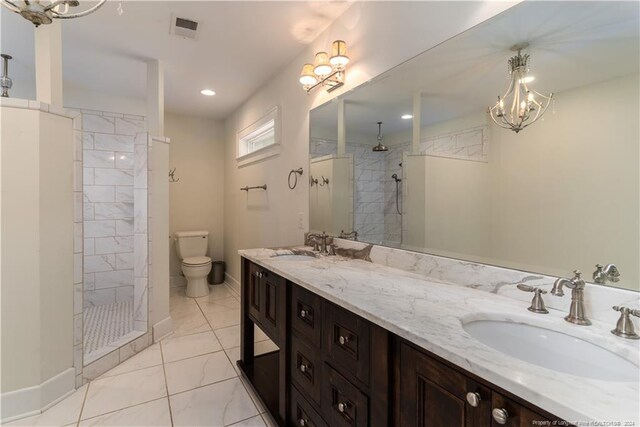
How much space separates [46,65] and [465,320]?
2.56 metres

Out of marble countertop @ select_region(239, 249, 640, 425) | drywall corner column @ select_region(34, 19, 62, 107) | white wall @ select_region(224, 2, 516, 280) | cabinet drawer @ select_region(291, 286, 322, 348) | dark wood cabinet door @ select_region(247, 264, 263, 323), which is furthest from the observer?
dark wood cabinet door @ select_region(247, 264, 263, 323)

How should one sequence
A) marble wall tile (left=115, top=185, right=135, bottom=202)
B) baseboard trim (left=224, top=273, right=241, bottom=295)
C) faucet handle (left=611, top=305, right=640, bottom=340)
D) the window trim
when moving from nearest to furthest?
faucet handle (left=611, top=305, right=640, bottom=340)
the window trim
marble wall tile (left=115, top=185, right=135, bottom=202)
baseboard trim (left=224, top=273, right=241, bottom=295)

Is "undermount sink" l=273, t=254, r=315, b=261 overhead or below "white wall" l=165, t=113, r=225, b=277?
below

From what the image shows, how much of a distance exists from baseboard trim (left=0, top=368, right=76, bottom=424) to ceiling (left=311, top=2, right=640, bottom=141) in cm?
247

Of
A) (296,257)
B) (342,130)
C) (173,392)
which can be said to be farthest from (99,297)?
(342,130)

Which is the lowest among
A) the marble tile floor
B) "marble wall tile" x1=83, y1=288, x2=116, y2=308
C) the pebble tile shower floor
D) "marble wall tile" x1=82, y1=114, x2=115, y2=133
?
the marble tile floor

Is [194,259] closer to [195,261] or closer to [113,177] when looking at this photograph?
[195,261]

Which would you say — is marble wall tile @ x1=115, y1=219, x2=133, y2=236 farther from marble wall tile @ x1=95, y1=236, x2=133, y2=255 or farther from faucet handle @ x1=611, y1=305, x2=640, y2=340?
faucet handle @ x1=611, y1=305, x2=640, y2=340

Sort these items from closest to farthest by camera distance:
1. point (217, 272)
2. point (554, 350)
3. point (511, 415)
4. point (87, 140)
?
1. point (511, 415)
2. point (554, 350)
3. point (87, 140)
4. point (217, 272)

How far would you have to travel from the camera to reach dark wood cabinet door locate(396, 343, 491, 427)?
2.17 feet

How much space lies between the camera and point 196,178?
4309 millimetres

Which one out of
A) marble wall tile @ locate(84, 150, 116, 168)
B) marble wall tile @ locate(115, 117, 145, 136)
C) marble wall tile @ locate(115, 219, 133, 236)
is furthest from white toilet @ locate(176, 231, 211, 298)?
marble wall tile @ locate(115, 117, 145, 136)

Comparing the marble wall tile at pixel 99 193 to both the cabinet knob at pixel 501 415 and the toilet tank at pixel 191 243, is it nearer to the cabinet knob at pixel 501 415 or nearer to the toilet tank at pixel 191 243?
the toilet tank at pixel 191 243

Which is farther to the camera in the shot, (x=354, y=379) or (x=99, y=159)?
(x=99, y=159)
